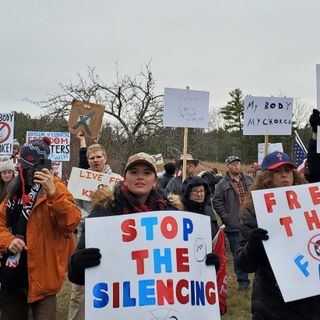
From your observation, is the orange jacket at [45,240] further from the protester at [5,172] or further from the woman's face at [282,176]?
the protester at [5,172]

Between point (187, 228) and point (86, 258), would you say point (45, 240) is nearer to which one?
point (86, 258)

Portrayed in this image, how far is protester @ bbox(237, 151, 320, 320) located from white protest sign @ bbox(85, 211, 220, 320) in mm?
398

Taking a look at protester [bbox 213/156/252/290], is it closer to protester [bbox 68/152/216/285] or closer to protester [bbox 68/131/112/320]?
protester [bbox 68/131/112/320]

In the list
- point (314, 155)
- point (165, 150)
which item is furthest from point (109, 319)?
point (165, 150)

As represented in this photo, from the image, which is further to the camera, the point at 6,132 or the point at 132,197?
the point at 6,132

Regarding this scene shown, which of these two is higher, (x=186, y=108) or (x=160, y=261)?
(x=186, y=108)

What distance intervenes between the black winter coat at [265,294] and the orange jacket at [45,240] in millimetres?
1236

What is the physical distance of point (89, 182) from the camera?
18.7ft

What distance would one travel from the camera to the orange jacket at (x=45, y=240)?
3436 millimetres

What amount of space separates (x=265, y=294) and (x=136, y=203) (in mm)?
1077

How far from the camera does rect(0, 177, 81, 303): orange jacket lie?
3436 mm

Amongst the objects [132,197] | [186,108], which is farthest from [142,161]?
[186,108]

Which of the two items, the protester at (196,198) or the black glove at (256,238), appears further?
the protester at (196,198)

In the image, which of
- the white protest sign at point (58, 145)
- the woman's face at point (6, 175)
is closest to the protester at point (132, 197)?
the woman's face at point (6, 175)
